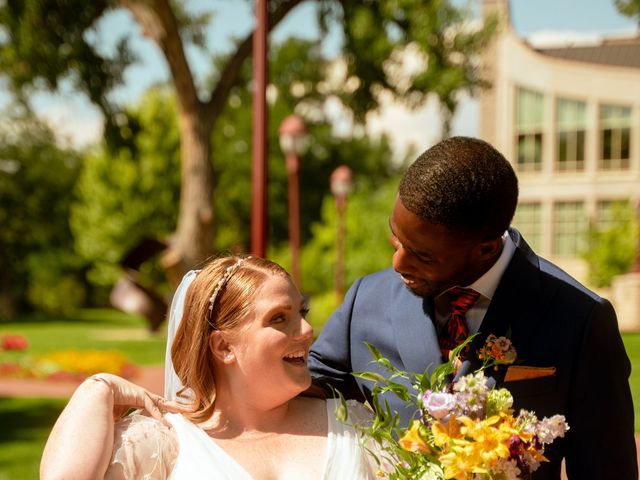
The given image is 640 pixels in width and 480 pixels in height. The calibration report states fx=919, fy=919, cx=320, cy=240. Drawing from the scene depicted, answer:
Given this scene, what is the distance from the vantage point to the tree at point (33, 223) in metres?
41.5

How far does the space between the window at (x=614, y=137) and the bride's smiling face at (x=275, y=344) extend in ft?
119

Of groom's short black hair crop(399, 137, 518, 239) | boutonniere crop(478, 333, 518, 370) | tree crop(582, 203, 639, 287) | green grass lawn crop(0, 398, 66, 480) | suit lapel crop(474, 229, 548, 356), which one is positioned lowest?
tree crop(582, 203, 639, 287)

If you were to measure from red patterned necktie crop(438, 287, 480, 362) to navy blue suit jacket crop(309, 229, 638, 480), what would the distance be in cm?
5

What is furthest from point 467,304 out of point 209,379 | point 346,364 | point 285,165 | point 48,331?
point 285,165

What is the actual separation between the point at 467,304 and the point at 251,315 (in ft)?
2.22

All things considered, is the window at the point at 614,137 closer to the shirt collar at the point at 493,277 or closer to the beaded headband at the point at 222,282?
the shirt collar at the point at 493,277

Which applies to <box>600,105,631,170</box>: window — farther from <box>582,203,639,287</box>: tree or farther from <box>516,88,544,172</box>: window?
<box>582,203,639,287</box>: tree

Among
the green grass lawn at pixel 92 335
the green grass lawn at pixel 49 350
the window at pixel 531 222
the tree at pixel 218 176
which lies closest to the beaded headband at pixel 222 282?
the green grass lawn at pixel 49 350

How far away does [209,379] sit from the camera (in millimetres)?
3016

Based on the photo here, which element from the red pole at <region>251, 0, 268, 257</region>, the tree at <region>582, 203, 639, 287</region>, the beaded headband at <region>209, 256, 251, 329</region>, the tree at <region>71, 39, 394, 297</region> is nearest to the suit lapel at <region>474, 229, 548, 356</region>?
the beaded headband at <region>209, 256, 251, 329</region>

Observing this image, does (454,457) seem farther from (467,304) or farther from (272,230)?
(272,230)

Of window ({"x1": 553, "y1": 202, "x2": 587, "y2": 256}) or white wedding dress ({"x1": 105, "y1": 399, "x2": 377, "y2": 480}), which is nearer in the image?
white wedding dress ({"x1": 105, "y1": 399, "x2": 377, "y2": 480})

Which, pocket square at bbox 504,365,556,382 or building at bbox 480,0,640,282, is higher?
pocket square at bbox 504,365,556,382

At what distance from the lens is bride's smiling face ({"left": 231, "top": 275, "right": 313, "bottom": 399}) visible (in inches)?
112
